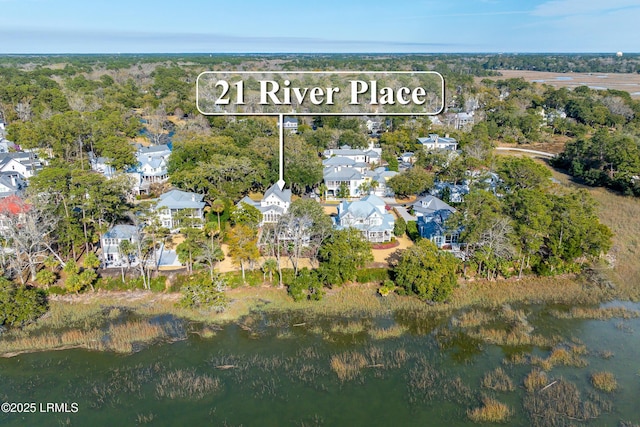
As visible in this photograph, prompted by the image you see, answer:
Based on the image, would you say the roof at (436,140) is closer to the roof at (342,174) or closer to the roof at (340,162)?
the roof at (340,162)

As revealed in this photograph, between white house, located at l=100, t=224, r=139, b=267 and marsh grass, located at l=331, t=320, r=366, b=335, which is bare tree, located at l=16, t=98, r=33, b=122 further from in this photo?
marsh grass, located at l=331, t=320, r=366, b=335

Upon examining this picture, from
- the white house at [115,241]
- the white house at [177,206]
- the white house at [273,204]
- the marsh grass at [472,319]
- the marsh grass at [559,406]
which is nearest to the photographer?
the marsh grass at [559,406]

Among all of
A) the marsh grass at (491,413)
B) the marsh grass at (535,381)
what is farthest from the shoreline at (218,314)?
the marsh grass at (491,413)

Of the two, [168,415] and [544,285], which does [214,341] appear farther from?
[544,285]

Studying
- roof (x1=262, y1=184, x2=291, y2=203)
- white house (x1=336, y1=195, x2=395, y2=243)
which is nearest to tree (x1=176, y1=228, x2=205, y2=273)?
roof (x1=262, y1=184, x2=291, y2=203)

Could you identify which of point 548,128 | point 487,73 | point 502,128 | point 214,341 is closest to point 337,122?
point 502,128

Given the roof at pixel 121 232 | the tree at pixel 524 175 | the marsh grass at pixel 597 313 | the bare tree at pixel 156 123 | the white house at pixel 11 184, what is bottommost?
the marsh grass at pixel 597 313

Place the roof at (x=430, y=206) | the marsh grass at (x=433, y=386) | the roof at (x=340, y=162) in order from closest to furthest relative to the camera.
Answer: the marsh grass at (x=433, y=386), the roof at (x=430, y=206), the roof at (x=340, y=162)
